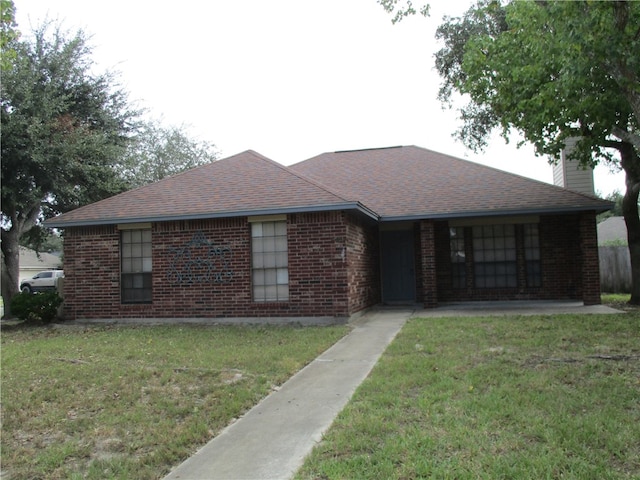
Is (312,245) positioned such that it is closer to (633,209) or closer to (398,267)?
(398,267)

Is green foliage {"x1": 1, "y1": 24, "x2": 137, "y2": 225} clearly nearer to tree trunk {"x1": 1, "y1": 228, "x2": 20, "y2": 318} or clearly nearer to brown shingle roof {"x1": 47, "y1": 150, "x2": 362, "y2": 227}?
tree trunk {"x1": 1, "y1": 228, "x2": 20, "y2": 318}

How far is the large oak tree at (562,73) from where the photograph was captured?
658 centimetres

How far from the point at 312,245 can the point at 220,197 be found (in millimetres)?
2759

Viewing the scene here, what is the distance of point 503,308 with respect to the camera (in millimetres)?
13164

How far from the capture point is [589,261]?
1281 centimetres

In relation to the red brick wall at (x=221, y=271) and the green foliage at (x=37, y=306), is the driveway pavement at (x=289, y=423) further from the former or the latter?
the green foliage at (x=37, y=306)

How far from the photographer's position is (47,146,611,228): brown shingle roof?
39.6 ft

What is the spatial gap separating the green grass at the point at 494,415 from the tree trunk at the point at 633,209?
649cm

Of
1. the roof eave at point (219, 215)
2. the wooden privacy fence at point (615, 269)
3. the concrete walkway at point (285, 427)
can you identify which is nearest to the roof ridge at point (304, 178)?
the roof eave at point (219, 215)

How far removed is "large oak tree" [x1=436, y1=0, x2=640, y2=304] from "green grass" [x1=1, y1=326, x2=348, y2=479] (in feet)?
19.4

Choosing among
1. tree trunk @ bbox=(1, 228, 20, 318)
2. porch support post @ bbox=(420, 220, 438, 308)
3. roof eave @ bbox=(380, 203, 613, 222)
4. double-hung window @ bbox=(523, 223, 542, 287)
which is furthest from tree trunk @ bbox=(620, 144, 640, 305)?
tree trunk @ bbox=(1, 228, 20, 318)

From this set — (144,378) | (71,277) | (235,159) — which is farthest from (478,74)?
(71,277)

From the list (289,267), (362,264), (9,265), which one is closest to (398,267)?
(362,264)

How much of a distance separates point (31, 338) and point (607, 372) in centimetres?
1125
